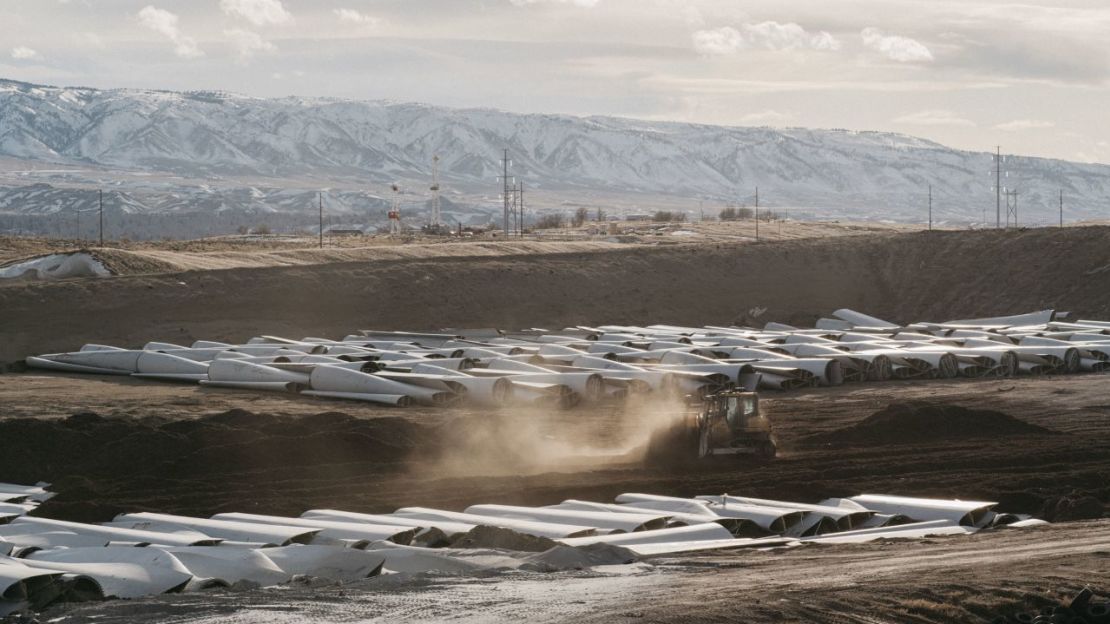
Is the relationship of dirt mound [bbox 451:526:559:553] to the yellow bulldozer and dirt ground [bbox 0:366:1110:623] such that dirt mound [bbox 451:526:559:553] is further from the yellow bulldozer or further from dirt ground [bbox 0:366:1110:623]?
the yellow bulldozer

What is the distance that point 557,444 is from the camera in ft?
87.1

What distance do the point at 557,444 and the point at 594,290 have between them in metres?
30.1

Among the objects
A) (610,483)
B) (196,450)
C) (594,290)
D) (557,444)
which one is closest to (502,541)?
(610,483)

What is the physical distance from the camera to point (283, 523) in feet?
57.6

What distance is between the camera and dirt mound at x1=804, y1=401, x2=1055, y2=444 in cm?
2528

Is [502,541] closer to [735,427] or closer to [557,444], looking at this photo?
[735,427]

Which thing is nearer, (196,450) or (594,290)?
(196,450)

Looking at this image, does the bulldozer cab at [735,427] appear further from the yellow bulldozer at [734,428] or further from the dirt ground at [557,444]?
the dirt ground at [557,444]

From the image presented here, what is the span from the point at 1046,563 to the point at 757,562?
289 centimetres

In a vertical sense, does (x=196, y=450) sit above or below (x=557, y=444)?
above

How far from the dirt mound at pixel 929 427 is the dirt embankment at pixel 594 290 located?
26434 mm

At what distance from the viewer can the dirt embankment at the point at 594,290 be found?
154 ft

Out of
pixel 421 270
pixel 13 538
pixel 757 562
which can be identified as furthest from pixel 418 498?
pixel 421 270

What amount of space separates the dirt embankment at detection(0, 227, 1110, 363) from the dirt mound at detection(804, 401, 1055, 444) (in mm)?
26434
